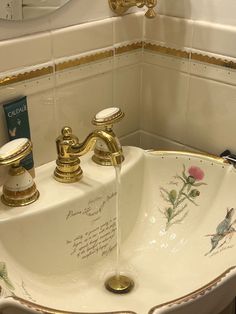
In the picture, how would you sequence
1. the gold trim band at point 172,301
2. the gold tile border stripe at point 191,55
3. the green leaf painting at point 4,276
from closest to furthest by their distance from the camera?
the gold trim band at point 172,301, the green leaf painting at point 4,276, the gold tile border stripe at point 191,55

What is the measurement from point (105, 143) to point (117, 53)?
9.9 inches

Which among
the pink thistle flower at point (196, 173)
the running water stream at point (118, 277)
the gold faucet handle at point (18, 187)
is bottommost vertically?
the running water stream at point (118, 277)

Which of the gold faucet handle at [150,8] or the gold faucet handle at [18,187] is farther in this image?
the gold faucet handle at [150,8]

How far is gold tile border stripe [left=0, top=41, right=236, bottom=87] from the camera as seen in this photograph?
2.88ft

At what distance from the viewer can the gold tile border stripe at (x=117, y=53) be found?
34.5 inches

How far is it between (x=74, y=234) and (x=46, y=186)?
0.11 m

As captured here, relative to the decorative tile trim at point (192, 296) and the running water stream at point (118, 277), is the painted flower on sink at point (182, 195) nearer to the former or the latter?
the running water stream at point (118, 277)

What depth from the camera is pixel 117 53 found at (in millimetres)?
1048

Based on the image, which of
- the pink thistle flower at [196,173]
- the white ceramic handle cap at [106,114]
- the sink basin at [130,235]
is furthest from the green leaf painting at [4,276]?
the pink thistle flower at [196,173]

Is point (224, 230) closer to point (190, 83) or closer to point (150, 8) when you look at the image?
point (190, 83)

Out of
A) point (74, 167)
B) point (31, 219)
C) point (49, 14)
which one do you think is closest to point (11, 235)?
point (31, 219)

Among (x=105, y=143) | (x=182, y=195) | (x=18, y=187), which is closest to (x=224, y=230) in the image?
(x=182, y=195)

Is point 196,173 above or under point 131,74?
under

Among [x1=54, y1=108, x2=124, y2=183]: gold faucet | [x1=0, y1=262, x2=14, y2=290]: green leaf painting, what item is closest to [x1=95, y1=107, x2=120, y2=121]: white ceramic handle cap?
[x1=54, y1=108, x2=124, y2=183]: gold faucet
